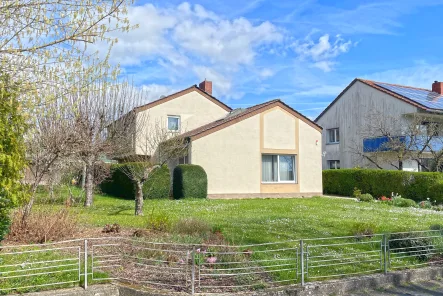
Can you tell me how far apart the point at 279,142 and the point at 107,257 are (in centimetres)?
1726

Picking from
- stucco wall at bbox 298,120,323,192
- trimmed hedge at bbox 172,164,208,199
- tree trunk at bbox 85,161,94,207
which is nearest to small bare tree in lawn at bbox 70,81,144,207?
tree trunk at bbox 85,161,94,207

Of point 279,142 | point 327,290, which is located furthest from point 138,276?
point 279,142

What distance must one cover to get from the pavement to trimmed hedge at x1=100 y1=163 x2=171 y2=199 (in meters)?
13.6

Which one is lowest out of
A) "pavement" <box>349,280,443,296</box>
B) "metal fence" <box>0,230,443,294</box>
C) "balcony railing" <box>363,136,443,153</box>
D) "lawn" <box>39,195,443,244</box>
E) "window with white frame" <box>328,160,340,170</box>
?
"pavement" <box>349,280,443,296</box>

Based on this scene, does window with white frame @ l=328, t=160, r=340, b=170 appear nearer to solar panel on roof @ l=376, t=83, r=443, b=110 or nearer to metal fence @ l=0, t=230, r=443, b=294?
solar panel on roof @ l=376, t=83, r=443, b=110

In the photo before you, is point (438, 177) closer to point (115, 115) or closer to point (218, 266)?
point (115, 115)

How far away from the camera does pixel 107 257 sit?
696cm

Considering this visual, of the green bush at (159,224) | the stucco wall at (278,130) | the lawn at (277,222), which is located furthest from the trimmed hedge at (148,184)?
the green bush at (159,224)

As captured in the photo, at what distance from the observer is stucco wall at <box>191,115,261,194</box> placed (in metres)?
21.6

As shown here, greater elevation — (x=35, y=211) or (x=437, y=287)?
(x=35, y=211)

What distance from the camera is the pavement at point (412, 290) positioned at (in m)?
6.55

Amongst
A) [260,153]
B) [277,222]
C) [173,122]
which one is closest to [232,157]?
[260,153]

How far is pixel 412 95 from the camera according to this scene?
30953 mm

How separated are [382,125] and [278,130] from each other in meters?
9.65
